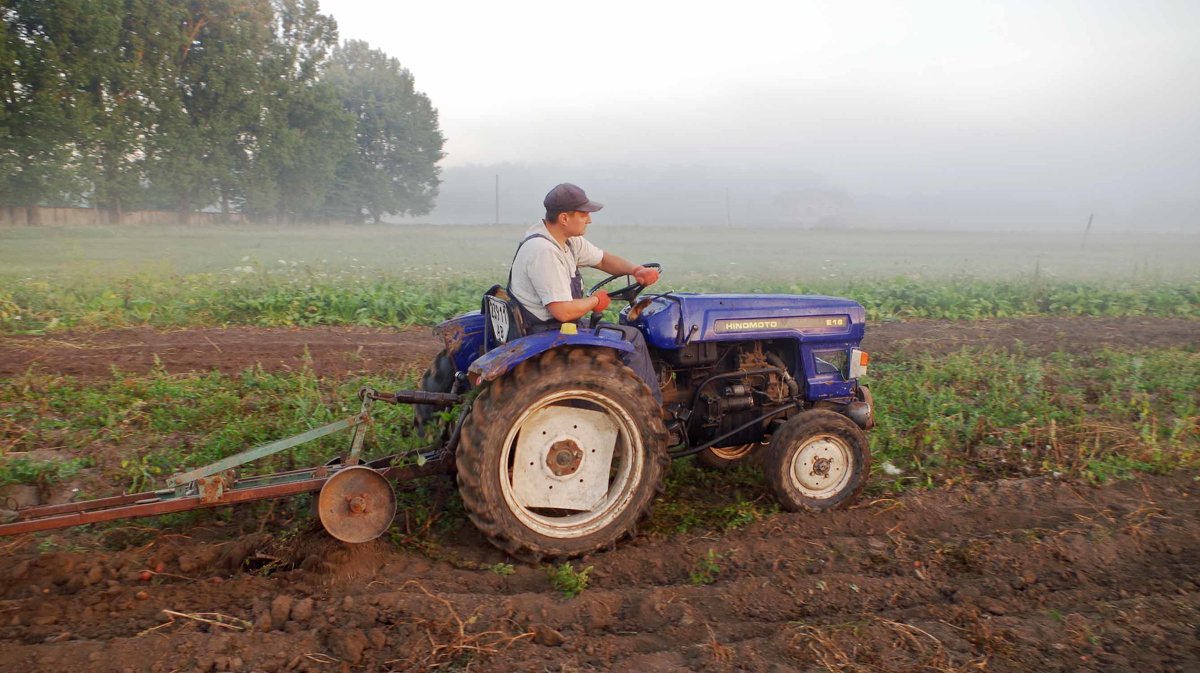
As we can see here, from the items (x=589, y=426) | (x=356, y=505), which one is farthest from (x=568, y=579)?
(x=356, y=505)

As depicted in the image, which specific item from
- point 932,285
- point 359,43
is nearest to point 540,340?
point 932,285

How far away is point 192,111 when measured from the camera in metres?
26.4

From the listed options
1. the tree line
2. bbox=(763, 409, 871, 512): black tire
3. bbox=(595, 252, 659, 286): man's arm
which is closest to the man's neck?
bbox=(595, 252, 659, 286): man's arm

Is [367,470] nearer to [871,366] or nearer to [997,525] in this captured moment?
[997,525]

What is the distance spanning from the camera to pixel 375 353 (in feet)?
26.3

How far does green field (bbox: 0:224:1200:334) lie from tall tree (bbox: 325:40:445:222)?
14415mm

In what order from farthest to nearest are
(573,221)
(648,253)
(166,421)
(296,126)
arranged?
1. (296,126)
2. (648,253)
3. (166,421)
4. (573,221)

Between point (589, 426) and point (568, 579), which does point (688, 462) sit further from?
point (568, 579)

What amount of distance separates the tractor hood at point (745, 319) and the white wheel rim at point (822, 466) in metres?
0.69

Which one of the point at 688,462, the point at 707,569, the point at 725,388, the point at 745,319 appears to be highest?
the point at 745,319

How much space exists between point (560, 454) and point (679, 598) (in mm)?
971

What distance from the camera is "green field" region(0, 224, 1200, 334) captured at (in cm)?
967

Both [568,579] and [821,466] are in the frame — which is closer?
[568,579]

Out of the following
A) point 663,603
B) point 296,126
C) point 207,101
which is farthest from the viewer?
point 296,126
